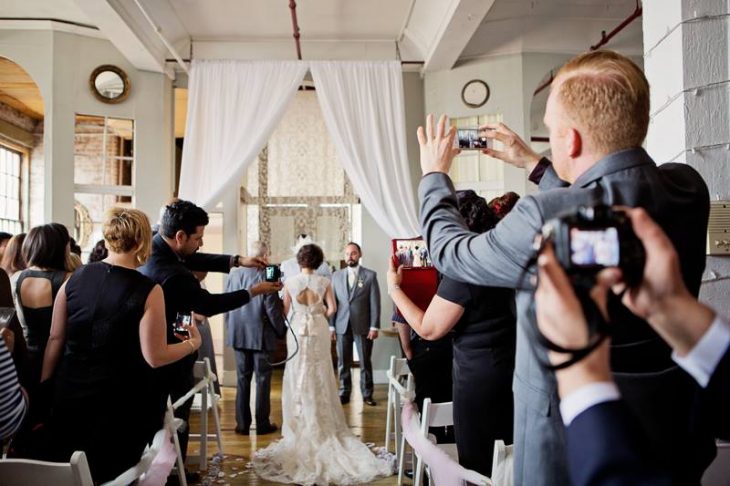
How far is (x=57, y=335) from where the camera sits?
2.25 meters

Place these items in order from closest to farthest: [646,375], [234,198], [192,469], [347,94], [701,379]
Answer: [701,379]
[646,375]
[192,469]
[347,94]
[234,198]

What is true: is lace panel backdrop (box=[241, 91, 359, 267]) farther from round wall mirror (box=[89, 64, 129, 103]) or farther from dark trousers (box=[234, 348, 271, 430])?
dark trousers (box=[234, 348, 271, 430])

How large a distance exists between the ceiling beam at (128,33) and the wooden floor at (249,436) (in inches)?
139

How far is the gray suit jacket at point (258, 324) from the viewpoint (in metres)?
5.04

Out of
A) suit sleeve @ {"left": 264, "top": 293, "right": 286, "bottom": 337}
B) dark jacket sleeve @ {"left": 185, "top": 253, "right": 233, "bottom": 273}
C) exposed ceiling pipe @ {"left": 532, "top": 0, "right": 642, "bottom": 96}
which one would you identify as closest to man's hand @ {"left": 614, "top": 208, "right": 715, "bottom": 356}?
dark jacket sleeve @ {"left": 185, "top": 253, "right": 233, "bottom": 273}

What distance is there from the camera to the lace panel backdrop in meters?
7.14

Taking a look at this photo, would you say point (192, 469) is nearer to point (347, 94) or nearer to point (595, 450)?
point (347, 94)

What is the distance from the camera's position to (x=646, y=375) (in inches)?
37.5

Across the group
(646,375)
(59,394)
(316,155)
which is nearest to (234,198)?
(316,155)

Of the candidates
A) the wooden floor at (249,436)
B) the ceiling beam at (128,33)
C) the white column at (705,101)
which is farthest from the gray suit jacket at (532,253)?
the ceiling beam at (128,33)

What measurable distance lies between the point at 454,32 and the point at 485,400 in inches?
163

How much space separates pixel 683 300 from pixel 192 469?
13.6 feet

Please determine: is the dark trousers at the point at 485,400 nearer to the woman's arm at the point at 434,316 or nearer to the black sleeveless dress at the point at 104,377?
the woman's arm at the point at 434,316

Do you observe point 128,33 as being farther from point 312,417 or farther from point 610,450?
point 610,450
